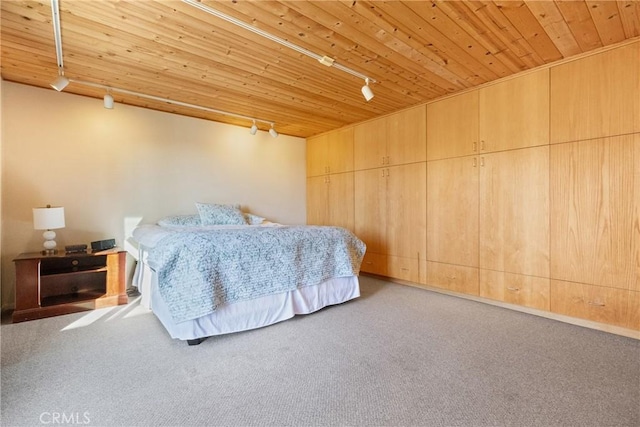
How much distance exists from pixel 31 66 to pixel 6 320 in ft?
7.66

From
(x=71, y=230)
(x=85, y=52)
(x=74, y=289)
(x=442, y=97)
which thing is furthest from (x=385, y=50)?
(x=74, y=289)

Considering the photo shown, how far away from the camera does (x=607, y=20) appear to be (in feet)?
6.59

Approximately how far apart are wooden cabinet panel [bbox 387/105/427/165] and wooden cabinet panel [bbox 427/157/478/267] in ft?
0.89

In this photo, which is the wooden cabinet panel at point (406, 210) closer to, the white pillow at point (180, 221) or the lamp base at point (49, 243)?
the white pillow at point (180, 221)

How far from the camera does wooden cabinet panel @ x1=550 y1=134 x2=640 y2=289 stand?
88.9 inches

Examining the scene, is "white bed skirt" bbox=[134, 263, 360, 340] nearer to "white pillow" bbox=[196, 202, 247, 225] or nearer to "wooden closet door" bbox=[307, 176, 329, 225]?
"white pillow" bbox=[196, 202, 247, 225]

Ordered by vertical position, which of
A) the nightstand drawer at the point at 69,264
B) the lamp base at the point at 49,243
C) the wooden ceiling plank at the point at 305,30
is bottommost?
the nightstand drawer at the point at 69,264

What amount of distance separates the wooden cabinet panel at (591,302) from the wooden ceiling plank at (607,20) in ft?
6.54

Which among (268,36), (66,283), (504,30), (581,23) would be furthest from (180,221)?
(581,23)

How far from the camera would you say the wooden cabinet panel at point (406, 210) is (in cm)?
364

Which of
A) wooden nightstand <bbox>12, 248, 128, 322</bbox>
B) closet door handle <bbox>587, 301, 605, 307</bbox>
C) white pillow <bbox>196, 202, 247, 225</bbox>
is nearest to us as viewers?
closet door handle <bbox>587, 301, 605, 307</bbox>

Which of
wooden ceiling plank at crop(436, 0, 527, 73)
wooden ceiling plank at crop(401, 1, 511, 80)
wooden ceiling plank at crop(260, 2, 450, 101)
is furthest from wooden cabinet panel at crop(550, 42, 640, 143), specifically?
wooden ceiling plank at crop(260, 2, 450, 101)

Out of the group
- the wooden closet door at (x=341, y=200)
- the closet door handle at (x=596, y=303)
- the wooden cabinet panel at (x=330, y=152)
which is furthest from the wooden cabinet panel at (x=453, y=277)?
the wooden cabinet panel at (x=330, y=152)

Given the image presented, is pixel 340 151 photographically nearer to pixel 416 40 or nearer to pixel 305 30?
pixel 416 40
